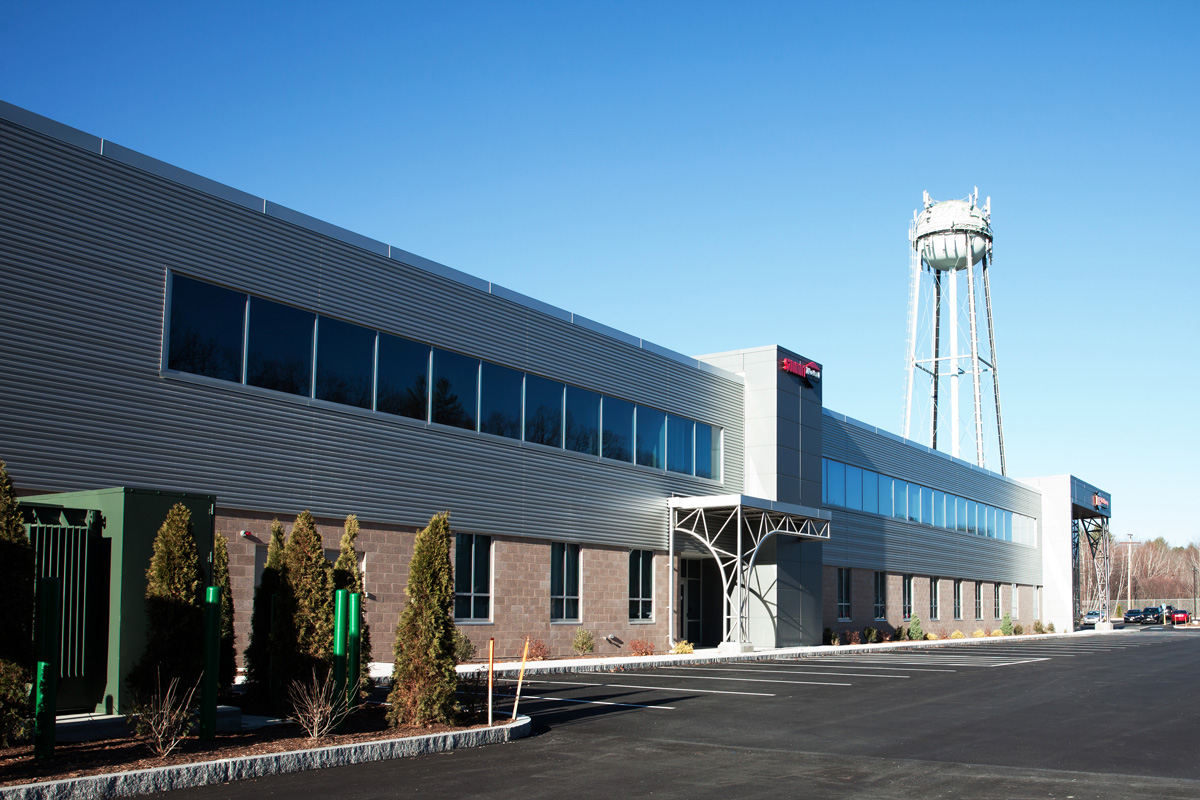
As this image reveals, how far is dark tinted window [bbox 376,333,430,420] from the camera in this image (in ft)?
73.4

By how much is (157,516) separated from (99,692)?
1.96 meters

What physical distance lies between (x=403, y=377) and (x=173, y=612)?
11.7 meters

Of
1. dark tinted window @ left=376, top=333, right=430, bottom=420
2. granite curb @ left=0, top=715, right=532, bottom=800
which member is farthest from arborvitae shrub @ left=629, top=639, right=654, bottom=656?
granite curb @ left=0, top=715, right=532, bottom=800

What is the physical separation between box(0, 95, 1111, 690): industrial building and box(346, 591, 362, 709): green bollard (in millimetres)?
6222

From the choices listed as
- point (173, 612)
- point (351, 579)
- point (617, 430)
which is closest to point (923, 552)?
point (617, 430)

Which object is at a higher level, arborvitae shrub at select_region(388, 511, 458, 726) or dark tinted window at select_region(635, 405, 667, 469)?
dark tinted window at select_region(635, 405, 667, 469)

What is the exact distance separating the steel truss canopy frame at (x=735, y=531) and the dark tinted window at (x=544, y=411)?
527cm

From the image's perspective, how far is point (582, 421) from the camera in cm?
2817

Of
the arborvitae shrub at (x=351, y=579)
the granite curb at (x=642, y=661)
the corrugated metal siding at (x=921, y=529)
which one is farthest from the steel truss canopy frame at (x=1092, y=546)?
the arborvitae shrub at (x=351, y=579)

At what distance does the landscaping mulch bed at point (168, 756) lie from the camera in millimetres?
9477

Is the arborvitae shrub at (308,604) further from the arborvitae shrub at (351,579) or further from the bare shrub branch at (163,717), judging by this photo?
the bare shrub branch at (163,717)

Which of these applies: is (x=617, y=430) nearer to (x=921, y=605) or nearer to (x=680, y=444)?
(x=680, y=444)

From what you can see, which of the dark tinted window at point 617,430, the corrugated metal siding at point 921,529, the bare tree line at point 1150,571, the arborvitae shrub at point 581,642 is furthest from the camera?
the bare tree line at point 1150,571

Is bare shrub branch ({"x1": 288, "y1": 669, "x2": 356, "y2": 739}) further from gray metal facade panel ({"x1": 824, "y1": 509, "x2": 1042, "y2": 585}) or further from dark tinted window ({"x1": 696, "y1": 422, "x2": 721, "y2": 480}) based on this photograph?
gray metal facade panel ({"x1": 824, "y1": 509, "x2": 1042, "y2": 585})
